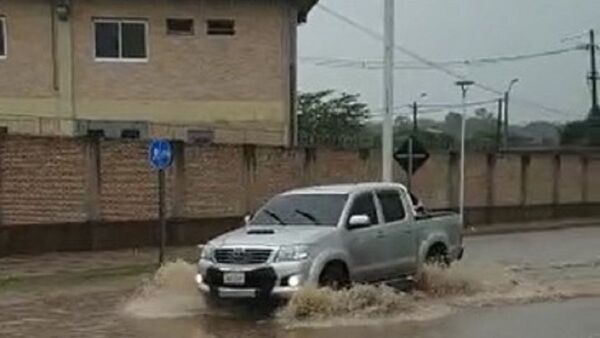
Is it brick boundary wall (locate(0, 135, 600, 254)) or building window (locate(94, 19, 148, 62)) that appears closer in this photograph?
brick boundary wall (locate(0, 135, 600, 254))

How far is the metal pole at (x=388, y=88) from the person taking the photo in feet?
81.9

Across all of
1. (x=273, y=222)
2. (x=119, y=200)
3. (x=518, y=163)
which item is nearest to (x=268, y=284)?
(x=273, y=222)

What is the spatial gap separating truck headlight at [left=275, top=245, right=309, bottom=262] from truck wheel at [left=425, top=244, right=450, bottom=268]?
3738 millimetres

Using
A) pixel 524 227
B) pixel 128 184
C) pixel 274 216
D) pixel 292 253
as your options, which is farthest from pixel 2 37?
pixel 292 253

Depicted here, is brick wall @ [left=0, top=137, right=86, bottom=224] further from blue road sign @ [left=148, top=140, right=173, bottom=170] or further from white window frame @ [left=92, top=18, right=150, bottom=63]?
white window frame @ [left=92, top=18, right=150, bottom=63]

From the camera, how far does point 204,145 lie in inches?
1209

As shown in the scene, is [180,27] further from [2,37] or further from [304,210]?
[304,210]

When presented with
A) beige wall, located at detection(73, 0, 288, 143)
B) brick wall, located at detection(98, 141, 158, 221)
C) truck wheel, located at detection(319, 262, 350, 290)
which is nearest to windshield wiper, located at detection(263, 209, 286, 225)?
truck wheel, located at detection(319, 262, 350, 290)

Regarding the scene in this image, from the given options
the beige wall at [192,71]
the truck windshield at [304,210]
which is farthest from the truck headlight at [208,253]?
the beige wall at [192,71]

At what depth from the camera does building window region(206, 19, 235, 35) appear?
121 feet

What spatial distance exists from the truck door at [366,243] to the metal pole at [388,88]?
26.2 ft

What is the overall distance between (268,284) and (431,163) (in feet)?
92.6

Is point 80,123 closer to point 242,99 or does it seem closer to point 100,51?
point 100,51

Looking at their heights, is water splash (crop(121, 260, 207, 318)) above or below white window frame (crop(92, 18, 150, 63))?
below
